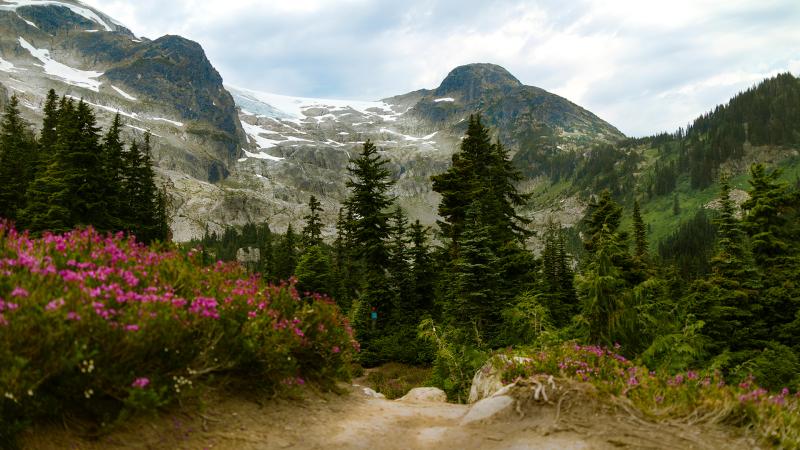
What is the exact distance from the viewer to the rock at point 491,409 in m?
6.45

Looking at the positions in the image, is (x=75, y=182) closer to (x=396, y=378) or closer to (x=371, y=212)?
(x=371, y=212)

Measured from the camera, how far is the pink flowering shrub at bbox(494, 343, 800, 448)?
203 inches

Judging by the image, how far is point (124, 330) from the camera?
4.52 metres

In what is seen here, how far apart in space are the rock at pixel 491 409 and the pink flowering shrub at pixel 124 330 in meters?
2.52

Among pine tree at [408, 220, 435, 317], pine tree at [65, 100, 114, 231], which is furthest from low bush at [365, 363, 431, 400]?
pine tree at [65, 100, 114, 231]

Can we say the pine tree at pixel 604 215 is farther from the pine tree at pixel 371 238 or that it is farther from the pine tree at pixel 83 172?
the pine tree at pixel 83 172

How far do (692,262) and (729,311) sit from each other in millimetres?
103311

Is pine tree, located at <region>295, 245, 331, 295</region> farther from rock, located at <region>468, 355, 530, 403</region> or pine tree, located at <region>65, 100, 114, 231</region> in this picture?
rock, located at <region>468, 355, 530, 403</region>

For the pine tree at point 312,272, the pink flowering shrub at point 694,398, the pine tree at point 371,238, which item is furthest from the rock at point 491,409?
the pine tree at point 312,272

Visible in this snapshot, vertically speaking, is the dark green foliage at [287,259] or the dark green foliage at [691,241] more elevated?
the dark green foliage at [691,241]

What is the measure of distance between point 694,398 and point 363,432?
14.4ft

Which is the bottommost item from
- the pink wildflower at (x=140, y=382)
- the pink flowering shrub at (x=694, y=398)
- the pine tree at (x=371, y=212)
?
the pink flowering shrub at (x=694, y=398)

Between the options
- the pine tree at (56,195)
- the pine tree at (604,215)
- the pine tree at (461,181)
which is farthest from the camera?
the pine tree at (56,195)

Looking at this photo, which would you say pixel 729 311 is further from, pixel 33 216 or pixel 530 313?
pixel 33 216
